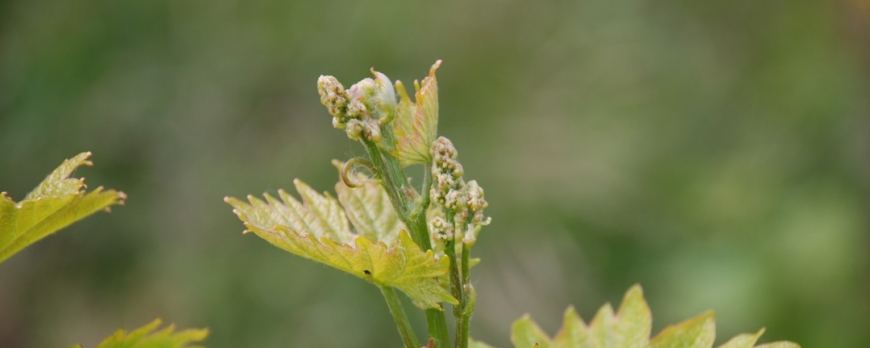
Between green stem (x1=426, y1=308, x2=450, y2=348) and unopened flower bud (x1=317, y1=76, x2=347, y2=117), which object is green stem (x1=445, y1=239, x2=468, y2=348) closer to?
green stem (x1=426, y1=308, x2=450, y2=348)

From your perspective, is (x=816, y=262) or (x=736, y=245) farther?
(x=736, y=245)

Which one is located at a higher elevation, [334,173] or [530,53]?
[530,53]

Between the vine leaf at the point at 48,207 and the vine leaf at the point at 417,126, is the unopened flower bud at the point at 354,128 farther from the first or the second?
the vine leaf at the point at 48,207

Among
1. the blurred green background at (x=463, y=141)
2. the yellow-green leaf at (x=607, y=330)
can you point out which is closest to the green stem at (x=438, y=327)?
the yellow-green leaf at (x=607, y=330)

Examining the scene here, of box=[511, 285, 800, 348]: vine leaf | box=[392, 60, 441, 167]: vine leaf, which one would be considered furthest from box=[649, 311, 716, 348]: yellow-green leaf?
box=[392, 60, 441, 167]: vine leaf

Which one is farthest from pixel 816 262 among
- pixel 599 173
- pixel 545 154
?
pixel 545 154

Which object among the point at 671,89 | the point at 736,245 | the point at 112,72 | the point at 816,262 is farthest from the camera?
the point at 671,89

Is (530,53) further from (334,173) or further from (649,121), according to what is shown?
(334,173)
